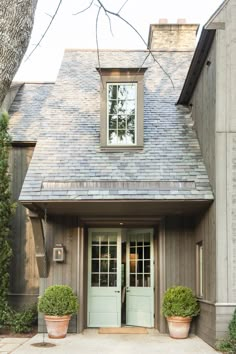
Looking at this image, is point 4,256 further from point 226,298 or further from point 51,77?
point 51,77

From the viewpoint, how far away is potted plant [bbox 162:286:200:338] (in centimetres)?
1023

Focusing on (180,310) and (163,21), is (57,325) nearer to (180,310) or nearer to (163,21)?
(180,310)

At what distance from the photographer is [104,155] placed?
1128 centimetres

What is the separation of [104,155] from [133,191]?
1481 mm

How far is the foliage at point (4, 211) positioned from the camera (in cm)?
1160

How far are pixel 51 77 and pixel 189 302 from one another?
1400 cm

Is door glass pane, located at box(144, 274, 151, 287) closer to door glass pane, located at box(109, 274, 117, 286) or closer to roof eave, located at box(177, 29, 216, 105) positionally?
door glass pane, located at box(109, 274, 117, 286)

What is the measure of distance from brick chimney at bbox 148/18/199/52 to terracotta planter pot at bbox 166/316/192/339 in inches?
356

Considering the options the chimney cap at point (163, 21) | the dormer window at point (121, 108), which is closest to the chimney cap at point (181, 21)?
the chimney cap at point (163, 21)

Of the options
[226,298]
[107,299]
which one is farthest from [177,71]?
[226,298]

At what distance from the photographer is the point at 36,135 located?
13141 millimetres

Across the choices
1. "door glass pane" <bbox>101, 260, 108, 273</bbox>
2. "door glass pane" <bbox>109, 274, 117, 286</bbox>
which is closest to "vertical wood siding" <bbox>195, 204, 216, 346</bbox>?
"door glass pane" <bbox>109, 274, 117, 286</bbox>

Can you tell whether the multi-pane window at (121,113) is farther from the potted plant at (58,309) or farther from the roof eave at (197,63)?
the potted plant at (58,309)

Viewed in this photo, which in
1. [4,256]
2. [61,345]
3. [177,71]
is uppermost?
[177,71]
